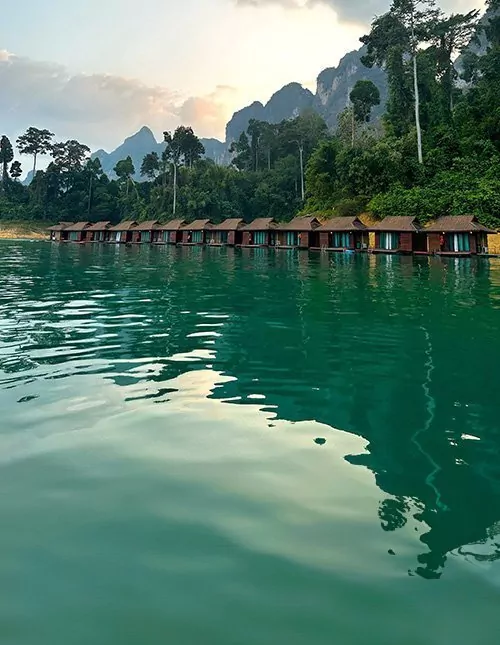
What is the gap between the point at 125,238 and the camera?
6162 centimetres

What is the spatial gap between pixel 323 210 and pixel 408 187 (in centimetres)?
929

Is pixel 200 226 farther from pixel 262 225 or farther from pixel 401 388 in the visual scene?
pixel 401 388

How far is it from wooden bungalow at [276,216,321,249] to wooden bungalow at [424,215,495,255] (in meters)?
11.3

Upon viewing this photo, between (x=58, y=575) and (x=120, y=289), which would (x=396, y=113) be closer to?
(x=120, y=289)

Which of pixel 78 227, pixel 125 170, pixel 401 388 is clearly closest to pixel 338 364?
pixel 401 388

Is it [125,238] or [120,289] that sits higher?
[125,238]

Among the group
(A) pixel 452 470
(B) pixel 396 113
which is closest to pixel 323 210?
(B) pixel 396 113

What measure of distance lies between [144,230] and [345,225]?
26213mm

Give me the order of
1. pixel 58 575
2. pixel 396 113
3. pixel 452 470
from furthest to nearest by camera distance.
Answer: pixel 396 113 < pixel 452 470 < pixel 58 575

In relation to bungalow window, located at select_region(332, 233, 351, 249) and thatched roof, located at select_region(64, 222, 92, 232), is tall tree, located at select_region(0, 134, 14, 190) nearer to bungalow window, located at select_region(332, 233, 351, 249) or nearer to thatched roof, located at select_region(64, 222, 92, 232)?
thatched roof, located at select_region(64, 222, 92, 232)

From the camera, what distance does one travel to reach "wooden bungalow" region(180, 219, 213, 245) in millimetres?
53094

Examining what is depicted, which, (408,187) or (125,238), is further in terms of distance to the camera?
(125,238)

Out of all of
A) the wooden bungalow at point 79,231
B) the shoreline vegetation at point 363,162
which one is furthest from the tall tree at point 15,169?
the wooden bungalow at point 79,231

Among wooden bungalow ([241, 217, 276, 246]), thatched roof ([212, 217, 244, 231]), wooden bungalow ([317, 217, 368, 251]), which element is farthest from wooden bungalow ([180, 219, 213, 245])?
wooden bungalow ([317, 217, 368, 251])
